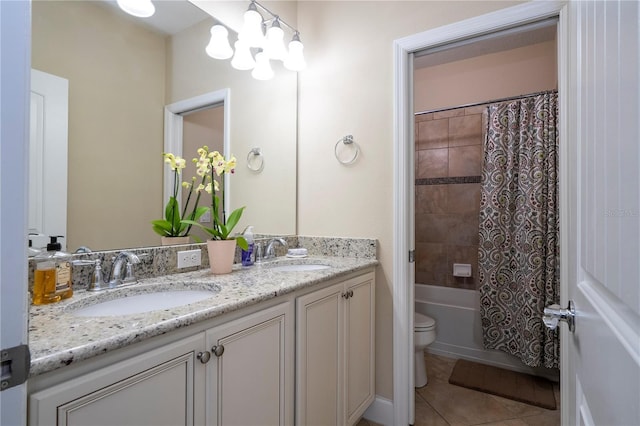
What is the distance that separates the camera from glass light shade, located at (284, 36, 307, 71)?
1906mm

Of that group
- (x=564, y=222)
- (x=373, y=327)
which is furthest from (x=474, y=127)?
(x=373, y=327)

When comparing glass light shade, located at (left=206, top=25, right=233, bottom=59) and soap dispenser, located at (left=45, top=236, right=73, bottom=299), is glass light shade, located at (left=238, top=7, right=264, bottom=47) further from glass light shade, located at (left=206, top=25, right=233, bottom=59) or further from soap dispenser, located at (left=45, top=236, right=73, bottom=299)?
soap dispenser, located at (left=45, top=236, right=73, bottom=299)

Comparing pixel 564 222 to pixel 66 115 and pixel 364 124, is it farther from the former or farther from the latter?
pixel 66 115

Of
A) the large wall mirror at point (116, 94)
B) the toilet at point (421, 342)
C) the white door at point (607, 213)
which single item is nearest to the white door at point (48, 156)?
the large wall mirror at point (116, 94)

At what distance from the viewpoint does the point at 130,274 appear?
3.84 feet

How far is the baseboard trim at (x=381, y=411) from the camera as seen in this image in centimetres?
173

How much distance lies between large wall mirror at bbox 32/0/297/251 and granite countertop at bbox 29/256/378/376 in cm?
25

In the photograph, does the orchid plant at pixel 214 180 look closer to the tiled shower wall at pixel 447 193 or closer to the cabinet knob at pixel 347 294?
the cabinet knob at pixel 347 294

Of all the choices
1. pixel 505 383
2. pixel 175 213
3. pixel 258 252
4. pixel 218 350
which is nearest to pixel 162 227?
pixel 175 213

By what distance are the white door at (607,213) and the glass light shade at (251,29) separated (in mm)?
1524

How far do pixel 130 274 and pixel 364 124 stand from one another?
4.56 feet

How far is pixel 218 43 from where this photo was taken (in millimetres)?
1609

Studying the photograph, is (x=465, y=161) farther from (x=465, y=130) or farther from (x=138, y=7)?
(x=138, y=7)

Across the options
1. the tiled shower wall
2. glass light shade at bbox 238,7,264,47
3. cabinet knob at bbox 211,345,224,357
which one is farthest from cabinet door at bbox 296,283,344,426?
the tiled shower wall
